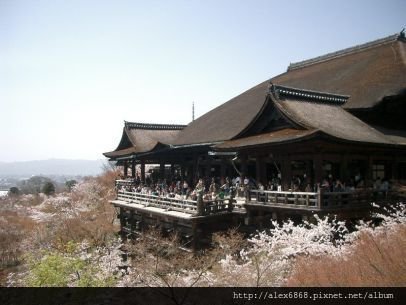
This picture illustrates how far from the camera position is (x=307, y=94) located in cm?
1764

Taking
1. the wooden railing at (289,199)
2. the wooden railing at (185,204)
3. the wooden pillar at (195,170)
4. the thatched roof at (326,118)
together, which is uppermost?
the thatched roof at (326,118)

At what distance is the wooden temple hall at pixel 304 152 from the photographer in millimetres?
14047

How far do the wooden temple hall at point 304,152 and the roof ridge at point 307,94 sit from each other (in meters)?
0.05

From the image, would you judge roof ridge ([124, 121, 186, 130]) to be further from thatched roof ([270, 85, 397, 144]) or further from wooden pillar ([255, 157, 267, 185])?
thatched roof ([270, 85, 397, 144])

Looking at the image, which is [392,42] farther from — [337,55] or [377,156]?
[377,156]

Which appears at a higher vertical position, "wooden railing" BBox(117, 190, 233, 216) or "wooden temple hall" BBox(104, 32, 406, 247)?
"wooden temple hall" BBox(104, 32, 406, 247)

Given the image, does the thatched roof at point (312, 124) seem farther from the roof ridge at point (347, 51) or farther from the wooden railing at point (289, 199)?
the roof ridge at point (347, 51)

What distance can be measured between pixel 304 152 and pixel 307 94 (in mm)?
4279

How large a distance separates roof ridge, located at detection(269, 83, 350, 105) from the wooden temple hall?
0.16 feet

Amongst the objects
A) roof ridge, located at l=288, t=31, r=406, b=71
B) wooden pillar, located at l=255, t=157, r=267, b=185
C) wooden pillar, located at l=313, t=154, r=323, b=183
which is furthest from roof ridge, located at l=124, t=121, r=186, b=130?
wooden pillar, located at l=313, t=154, r=323, b=183

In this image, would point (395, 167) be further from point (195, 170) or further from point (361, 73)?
point (195, 170)

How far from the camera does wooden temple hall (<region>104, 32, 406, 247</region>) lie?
1405 centimetres

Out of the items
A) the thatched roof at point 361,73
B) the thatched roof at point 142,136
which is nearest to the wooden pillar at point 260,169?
the thatched roof at point 361,73

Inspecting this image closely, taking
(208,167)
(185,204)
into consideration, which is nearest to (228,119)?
(208,167)
